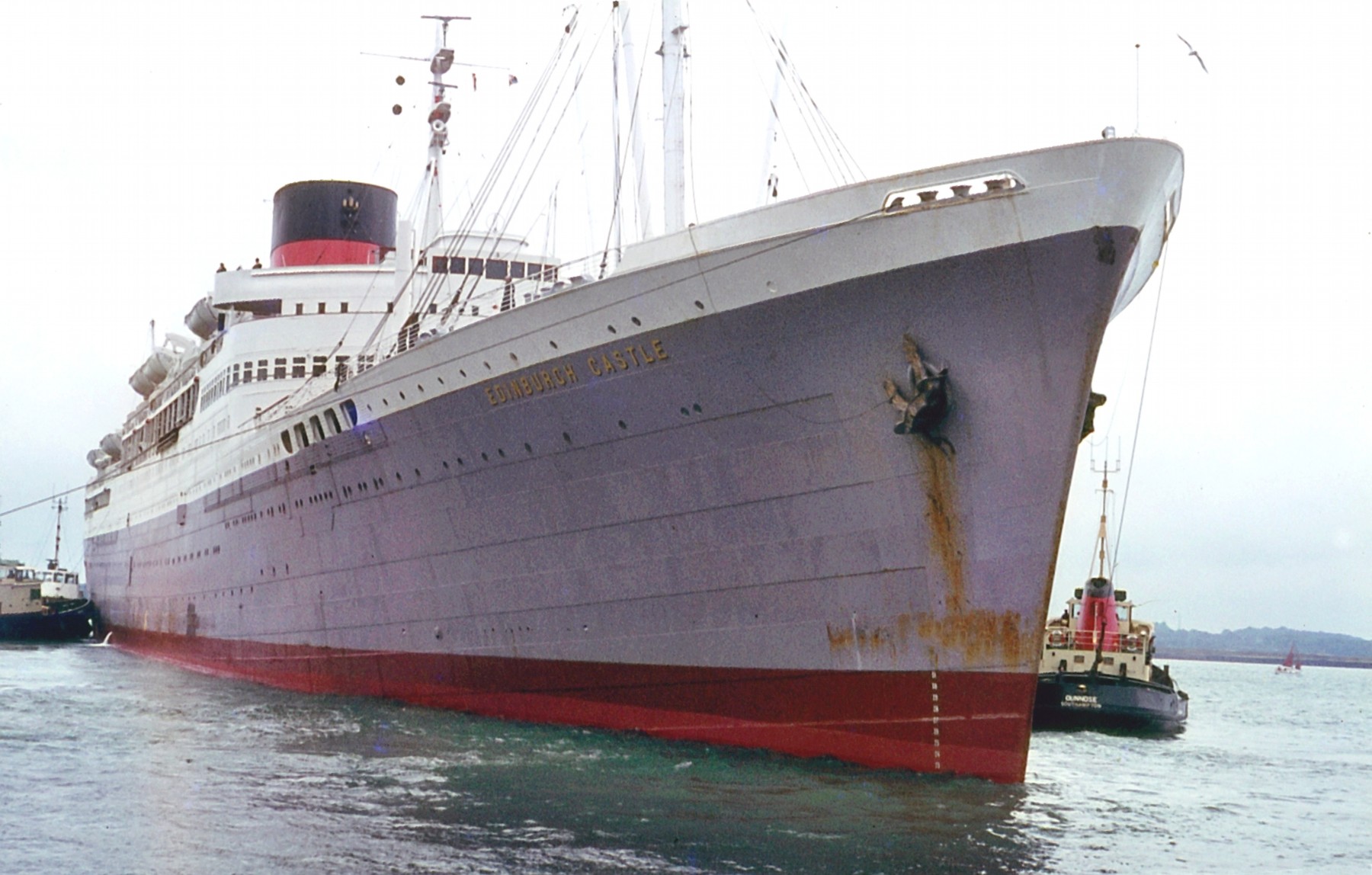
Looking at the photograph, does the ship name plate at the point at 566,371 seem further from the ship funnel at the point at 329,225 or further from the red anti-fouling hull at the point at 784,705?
the ship funnel at the point at 329,225

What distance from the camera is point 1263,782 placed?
59.0 feet

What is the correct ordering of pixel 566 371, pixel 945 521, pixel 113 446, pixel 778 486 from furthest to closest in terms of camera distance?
1. pixel 113 446
2. pixel 566 371
3. pixel 778 486
4. pixel 945 521

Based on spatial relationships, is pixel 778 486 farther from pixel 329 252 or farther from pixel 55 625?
pixel 55 625

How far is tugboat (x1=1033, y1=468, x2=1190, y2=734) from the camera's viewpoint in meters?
24.5

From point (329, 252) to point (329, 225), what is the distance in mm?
636

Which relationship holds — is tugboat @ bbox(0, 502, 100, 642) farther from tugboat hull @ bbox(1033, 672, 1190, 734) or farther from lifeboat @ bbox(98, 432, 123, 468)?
tugboat hull @ bbox(1033, 672, 1190, 734)

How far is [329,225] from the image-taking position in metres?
26.5

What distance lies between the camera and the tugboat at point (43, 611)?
46.8 metres

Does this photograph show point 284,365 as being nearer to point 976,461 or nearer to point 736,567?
point 736,567

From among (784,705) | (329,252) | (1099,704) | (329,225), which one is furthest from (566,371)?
(1099,704)

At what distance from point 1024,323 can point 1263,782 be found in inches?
421

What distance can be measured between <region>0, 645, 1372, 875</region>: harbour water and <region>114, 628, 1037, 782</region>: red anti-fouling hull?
0.23m

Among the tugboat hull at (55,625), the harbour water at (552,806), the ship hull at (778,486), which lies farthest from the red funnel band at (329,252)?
the tugboat hull at (55,625)

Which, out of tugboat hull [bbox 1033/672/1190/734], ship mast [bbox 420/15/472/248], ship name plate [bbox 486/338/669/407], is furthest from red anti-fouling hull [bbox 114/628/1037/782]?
tugboat hull [bbox 1033/672/1190/734]
